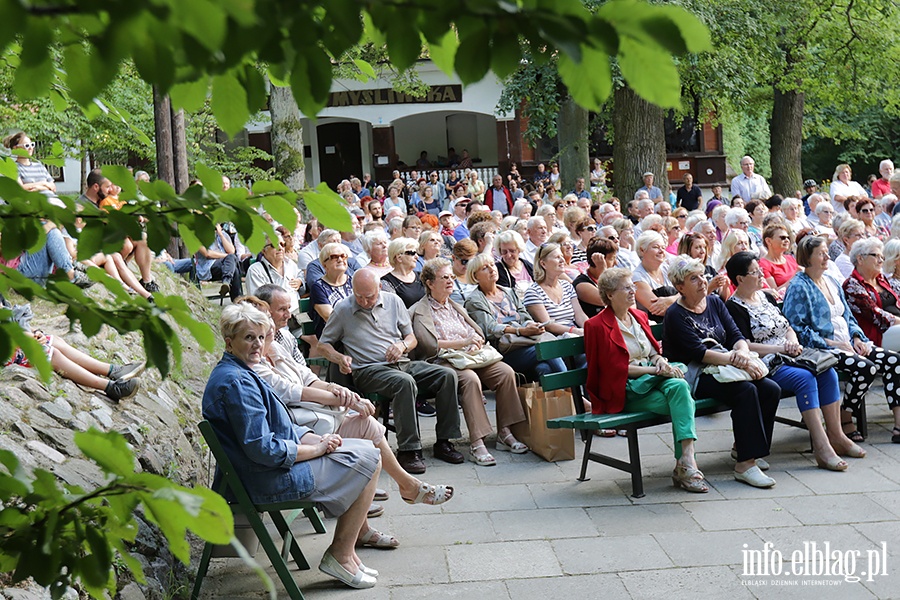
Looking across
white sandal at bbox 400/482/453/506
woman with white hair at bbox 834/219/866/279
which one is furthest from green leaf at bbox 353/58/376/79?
woman with white hair at bbox 834/219/866/279

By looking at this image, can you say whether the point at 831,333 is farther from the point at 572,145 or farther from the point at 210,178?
the point at 572,145

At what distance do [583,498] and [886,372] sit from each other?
2960 millimetres

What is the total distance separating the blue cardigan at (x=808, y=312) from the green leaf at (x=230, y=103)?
7.12m

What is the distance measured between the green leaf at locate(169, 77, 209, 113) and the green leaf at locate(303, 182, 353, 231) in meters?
0.37

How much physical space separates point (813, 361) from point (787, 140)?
69.3 feet

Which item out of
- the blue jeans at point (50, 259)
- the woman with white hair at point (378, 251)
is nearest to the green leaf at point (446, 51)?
the blue jeans at point (50, 259)

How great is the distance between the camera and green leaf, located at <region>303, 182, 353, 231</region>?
2.18m

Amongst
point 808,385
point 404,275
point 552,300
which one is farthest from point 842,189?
point 808,385

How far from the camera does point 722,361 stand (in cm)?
739

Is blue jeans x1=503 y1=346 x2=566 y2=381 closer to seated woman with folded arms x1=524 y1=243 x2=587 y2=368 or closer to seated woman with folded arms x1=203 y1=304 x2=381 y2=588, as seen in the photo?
seated woman with folded arms x1=524 y1=243 x2=587 y2=368

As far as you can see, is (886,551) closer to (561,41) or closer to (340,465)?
(340,465)

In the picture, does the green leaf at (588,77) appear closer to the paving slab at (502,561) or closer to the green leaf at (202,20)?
the green leaf at (202,20)

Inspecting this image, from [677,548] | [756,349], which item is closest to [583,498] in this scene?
[677,548]

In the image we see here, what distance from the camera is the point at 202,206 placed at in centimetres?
210
